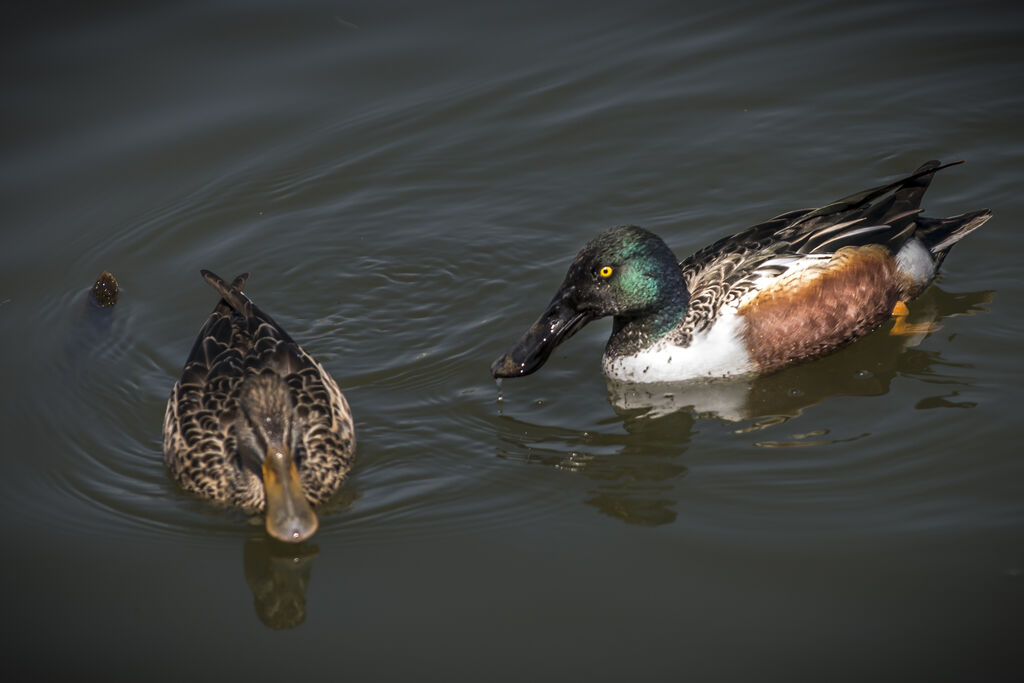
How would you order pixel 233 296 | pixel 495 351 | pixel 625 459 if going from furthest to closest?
pixel 495 351 → pixel 233 296 → pixel 625 459

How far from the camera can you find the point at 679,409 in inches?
267

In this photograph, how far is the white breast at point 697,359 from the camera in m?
6.87

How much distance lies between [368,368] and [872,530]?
3.29 metres

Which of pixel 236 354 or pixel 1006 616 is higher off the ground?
pixel 236 354

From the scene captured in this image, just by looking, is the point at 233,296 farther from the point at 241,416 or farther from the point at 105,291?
the point at 105,291

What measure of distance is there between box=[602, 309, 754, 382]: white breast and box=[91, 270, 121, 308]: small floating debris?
370 centimetres

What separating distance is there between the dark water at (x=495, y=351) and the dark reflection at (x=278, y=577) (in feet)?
0.07

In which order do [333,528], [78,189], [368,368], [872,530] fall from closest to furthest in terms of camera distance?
1. [872,530]
2. [333,528]
3. [368,368]
4. [78,189]

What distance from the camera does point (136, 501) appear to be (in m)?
6.07

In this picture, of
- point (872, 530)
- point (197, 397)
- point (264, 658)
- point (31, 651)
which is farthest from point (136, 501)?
point (872, 530)

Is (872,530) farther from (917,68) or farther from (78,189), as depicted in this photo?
(78,189)

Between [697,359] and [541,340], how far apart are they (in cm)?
99

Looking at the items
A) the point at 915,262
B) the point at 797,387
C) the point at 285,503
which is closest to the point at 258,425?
the point at 285,503

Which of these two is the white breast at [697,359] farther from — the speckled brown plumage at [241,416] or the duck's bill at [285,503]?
the duck's bill at [285,503]
